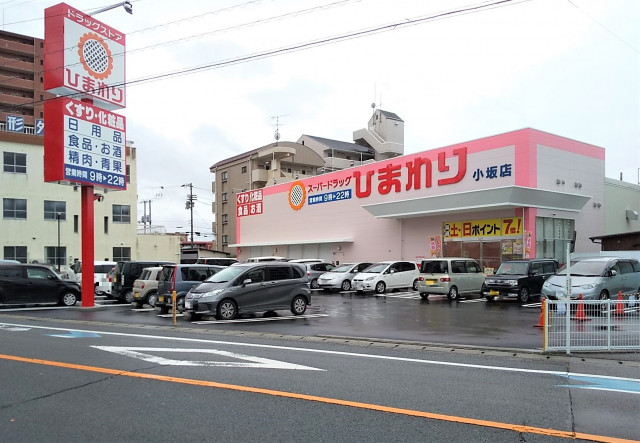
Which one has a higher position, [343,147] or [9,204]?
[343,147]

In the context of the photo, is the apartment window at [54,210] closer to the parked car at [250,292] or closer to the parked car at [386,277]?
the parked car at [386,277]

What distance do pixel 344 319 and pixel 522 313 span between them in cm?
581

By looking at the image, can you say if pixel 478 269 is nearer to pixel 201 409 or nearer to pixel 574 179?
pixel 574 179

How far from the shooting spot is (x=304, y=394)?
20.6 feet

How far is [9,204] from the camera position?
136 ft

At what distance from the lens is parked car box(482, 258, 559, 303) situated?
18969 millimetres

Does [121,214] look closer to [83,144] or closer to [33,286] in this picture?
[33,286]

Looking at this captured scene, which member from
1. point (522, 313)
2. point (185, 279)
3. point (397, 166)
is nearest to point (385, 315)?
point (522, 313)

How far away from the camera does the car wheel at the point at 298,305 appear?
1590cm

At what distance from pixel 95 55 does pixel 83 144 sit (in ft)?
11.0

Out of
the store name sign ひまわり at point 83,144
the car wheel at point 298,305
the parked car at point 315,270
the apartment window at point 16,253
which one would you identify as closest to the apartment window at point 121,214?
the apartment window at point 16,253

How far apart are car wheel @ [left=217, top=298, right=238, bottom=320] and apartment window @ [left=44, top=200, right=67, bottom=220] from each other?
114 feet

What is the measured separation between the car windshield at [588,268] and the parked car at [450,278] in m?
4.60

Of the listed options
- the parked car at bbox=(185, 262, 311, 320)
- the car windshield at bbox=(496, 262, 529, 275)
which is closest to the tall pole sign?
the parked car at bbox=(185, 262, 311, 320)
